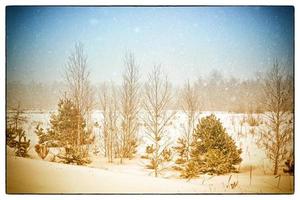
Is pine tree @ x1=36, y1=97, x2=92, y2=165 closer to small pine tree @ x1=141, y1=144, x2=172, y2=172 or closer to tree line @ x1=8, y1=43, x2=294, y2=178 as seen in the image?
tree line @ x1=8, y1=43, x2=294, y2=178

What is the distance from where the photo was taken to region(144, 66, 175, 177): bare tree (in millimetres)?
2881

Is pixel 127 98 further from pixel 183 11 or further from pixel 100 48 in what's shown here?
pixel 183 11

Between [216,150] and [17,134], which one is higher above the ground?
[17,134]

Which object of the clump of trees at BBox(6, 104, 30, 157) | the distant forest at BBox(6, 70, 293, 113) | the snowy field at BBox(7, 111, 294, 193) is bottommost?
the snowy field at BBox(7, 111, 294, 193)

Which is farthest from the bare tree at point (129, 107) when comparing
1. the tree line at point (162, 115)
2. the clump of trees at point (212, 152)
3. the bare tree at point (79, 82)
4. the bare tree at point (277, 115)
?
the bare tree at point (277, 115)

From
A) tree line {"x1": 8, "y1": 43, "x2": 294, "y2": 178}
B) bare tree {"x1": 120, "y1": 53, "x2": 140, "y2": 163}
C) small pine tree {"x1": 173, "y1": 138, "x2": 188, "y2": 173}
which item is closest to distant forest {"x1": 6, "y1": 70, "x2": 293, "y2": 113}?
tree line {"x1": 8, "y1": 43, "x2": 294, "y2": 178}

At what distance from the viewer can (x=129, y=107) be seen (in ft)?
9.52

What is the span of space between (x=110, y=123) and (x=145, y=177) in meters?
0.63

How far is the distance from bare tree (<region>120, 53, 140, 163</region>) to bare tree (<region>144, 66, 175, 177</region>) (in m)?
0.11
